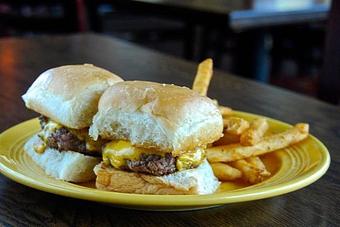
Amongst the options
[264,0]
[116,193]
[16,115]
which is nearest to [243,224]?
[116,193]

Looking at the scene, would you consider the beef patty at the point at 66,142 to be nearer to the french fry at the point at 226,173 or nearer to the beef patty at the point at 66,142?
the beef patty at the point at 66,142

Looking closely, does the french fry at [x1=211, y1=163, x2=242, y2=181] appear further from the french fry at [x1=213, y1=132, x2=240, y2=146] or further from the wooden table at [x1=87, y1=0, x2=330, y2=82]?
the wooden table at [x1=87, y1=0, x2=330, y2=82]

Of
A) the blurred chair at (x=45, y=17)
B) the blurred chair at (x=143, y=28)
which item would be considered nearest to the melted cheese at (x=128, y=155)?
the blurred chair at (x=45, y=17)

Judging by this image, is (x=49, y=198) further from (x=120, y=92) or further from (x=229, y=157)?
(x=229, y=157)

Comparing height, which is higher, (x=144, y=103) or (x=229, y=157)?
(x=144, y=103)

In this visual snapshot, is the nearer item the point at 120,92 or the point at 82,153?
the point at 120,92

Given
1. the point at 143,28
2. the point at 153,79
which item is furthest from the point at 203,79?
the point at 143,28
